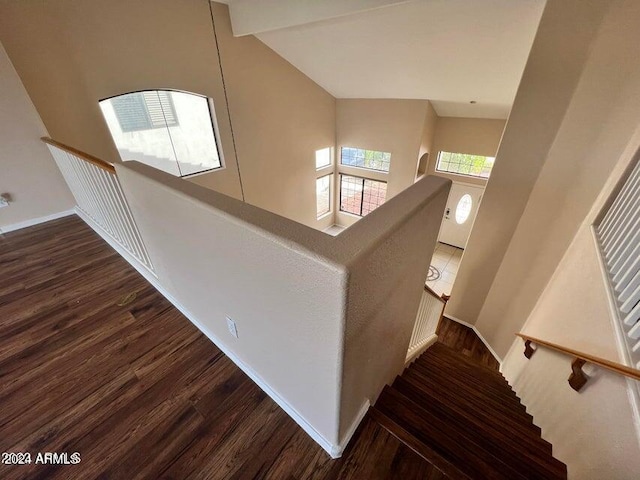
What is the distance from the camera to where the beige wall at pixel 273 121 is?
420cm

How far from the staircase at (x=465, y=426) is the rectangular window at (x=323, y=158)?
5.63m

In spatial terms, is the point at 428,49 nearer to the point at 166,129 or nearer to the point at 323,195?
the point at 166,129

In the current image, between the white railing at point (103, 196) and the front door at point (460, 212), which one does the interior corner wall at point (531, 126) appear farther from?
the white railing at point (103, 196)

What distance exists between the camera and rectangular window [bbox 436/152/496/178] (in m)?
5.61

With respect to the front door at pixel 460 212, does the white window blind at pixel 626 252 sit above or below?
above

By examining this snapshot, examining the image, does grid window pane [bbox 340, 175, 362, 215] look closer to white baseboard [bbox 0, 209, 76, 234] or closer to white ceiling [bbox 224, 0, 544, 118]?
white ceiling [bbox 224, 0, 544, 118]

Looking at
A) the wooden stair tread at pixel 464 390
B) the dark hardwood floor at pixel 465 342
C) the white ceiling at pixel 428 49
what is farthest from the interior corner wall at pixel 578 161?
the wooden stair tread at pixel 464 390

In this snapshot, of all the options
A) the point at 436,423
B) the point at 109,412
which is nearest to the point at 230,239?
the point at 109,412

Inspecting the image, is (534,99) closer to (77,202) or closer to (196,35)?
(196,35)

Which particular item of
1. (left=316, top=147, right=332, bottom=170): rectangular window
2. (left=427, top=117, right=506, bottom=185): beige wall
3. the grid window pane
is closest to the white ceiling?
(left=427, top=117, right=506, bottom=185): beige wall

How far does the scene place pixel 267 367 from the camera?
1.28 metres

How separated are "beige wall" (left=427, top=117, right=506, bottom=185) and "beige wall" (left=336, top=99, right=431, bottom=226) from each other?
0.90 meters

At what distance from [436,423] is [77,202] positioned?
13.4 feet

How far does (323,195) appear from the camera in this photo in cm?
747
